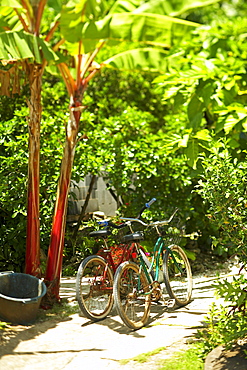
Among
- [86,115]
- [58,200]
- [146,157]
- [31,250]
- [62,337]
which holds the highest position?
[86,115]

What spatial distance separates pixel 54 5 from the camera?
21.3 ft

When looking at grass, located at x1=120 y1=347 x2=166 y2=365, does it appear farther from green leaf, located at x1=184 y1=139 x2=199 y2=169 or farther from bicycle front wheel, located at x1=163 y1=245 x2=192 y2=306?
green leaf, located at x1=184 y1=139 x2=199 y2=169

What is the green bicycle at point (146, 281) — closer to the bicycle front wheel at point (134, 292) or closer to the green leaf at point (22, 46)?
the bicycle front wheel at point (134, 292)

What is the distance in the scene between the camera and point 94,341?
5.38 m

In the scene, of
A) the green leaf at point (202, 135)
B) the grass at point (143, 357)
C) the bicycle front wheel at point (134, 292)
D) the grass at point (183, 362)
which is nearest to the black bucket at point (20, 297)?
the bicycle front wheel at point (134, 292)

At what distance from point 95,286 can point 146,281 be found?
0.57m

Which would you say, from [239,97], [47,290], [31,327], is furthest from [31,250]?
[239,97]

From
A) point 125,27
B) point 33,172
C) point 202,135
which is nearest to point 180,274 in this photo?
point 202,135

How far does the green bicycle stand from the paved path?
0.16 metres

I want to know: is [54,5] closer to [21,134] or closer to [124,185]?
[21,134]

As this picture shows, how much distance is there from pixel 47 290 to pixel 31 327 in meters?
0.80

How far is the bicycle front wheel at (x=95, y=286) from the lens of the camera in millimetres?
5941

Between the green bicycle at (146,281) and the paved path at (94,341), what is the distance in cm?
16

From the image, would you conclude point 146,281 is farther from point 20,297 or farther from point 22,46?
point 22,46
